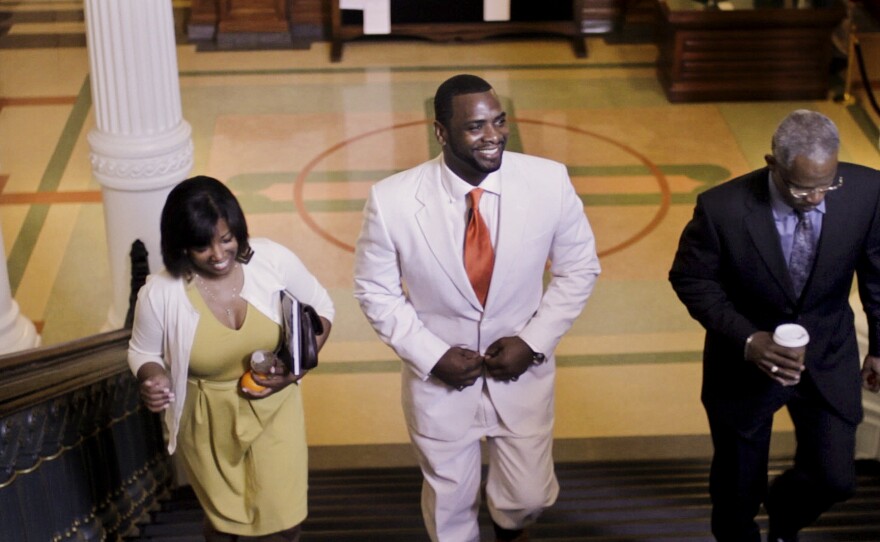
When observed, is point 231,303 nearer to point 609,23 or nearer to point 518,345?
point 518,345

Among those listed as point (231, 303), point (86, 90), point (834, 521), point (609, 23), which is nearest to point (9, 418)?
point (231, 303)

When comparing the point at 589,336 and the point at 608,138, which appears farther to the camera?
the point at 608,138

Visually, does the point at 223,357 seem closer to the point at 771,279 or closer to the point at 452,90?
the point at 452,90

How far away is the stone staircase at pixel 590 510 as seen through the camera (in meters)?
4.52

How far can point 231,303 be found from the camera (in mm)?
3758

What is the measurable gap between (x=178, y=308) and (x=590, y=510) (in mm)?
1766

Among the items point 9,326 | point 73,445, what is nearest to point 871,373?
point 73,445

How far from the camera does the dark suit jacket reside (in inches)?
148

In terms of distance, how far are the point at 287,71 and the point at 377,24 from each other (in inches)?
34.7

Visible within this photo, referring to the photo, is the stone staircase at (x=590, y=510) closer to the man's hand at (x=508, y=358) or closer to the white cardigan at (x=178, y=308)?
the man's hand at (x=508, y=358)

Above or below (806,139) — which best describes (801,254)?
below

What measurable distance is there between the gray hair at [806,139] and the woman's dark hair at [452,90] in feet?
2.46

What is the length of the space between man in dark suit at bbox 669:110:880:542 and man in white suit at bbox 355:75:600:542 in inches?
15.3

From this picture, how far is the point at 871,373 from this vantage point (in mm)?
3967
